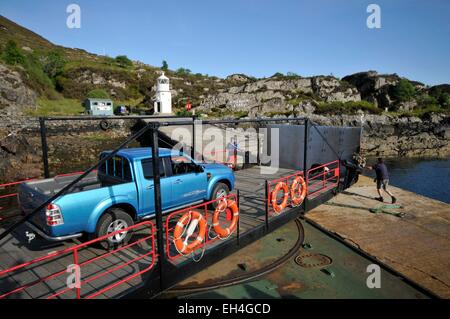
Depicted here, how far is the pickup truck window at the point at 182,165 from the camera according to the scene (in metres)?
8.24

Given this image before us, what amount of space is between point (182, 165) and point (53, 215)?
3.50 m

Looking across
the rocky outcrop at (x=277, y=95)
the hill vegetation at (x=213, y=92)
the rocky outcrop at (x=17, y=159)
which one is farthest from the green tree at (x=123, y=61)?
the rocky outcrop at (x=17, y=159)

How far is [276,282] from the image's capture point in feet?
22.1

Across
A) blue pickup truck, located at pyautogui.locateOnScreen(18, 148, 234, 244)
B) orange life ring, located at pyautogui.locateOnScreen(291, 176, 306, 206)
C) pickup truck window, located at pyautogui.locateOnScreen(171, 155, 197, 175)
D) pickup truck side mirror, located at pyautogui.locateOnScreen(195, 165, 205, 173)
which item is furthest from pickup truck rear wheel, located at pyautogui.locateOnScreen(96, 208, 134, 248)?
orange life ring, located at pyautogui.locateOnScreen(291, 176, 306, 206)

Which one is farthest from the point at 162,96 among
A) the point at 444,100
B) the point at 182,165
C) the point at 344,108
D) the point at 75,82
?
the point at 444,100

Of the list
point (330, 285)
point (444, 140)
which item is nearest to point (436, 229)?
point (330, 285)

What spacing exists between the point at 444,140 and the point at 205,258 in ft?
198

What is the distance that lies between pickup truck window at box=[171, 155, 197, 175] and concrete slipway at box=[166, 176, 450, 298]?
268 centimetres

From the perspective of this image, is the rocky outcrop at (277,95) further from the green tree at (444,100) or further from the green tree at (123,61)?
the green tree at (123,61)

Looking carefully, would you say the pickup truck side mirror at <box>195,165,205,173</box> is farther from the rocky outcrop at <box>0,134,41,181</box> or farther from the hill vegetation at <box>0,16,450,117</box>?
the hill vegetation at <box>0,16,450,117</box>

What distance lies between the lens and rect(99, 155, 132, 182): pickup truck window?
24.4ft

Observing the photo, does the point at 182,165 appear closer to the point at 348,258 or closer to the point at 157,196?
the point at 157,196

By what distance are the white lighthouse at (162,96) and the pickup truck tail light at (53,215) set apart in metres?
52.3
